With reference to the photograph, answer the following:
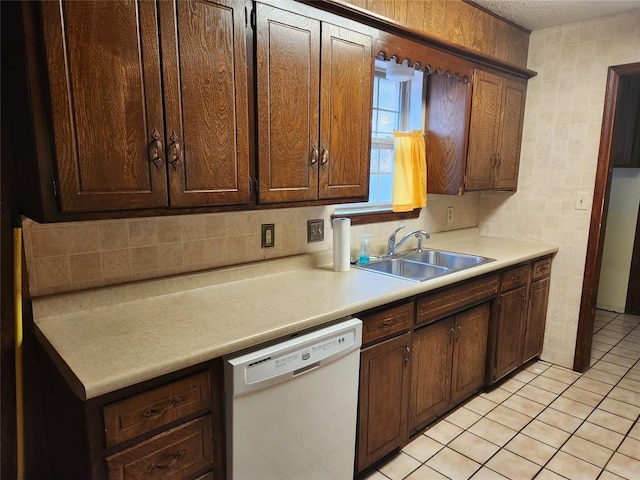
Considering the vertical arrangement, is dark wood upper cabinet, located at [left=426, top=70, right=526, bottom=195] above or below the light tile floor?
above

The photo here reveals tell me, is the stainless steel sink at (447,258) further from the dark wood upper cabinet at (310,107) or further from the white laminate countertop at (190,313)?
the dark wood upper cabinet at (310,107)

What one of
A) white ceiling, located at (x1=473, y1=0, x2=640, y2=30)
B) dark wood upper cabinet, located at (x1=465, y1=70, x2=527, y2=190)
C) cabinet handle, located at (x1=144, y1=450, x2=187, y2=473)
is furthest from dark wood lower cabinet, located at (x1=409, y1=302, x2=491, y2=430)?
white ceiling, located at (x1=473, y1=0, x2=640, y2=30)

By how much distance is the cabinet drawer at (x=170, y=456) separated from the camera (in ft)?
3.87

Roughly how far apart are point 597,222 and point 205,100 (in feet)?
8.88

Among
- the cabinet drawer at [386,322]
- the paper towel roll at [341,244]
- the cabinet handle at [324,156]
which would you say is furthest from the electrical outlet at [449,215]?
the cabinet handle at [324,156]

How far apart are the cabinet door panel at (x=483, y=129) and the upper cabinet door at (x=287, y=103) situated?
135cm

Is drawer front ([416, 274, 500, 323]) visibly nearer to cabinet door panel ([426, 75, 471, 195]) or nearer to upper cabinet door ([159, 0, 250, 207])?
cabinet door panel ([426, 75, 471, 195])

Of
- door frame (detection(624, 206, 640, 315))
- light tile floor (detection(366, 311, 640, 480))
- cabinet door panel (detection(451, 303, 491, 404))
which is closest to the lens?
light tile floor (detection(366, 311, 640, 480))

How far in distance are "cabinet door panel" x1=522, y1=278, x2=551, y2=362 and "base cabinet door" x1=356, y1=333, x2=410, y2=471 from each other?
1402 millimetres

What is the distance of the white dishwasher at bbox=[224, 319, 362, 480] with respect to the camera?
4.46ft

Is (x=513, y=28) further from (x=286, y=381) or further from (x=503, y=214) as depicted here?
(x=286, y=381)

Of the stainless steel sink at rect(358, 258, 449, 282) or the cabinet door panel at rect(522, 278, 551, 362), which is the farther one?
the cabinet door panel at rect(522, 278, 551, 362)

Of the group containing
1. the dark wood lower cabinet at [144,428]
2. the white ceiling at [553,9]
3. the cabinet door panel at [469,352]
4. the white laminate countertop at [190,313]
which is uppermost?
the white ceiling at [553,9]

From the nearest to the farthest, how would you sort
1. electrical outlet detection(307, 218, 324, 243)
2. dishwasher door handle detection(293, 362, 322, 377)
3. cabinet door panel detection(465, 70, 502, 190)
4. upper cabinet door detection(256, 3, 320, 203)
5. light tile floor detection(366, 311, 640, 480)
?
dishwasher door handle detection(293, 362, 322, 377)
upper cabinet door detection(256, 3, 320, 203)
light tile floor detection(366, 311, 640, 480)
electrical outlet detection(307, 218, 324, 243)
cabinet door panel detection(465, 70, 502, 190)
